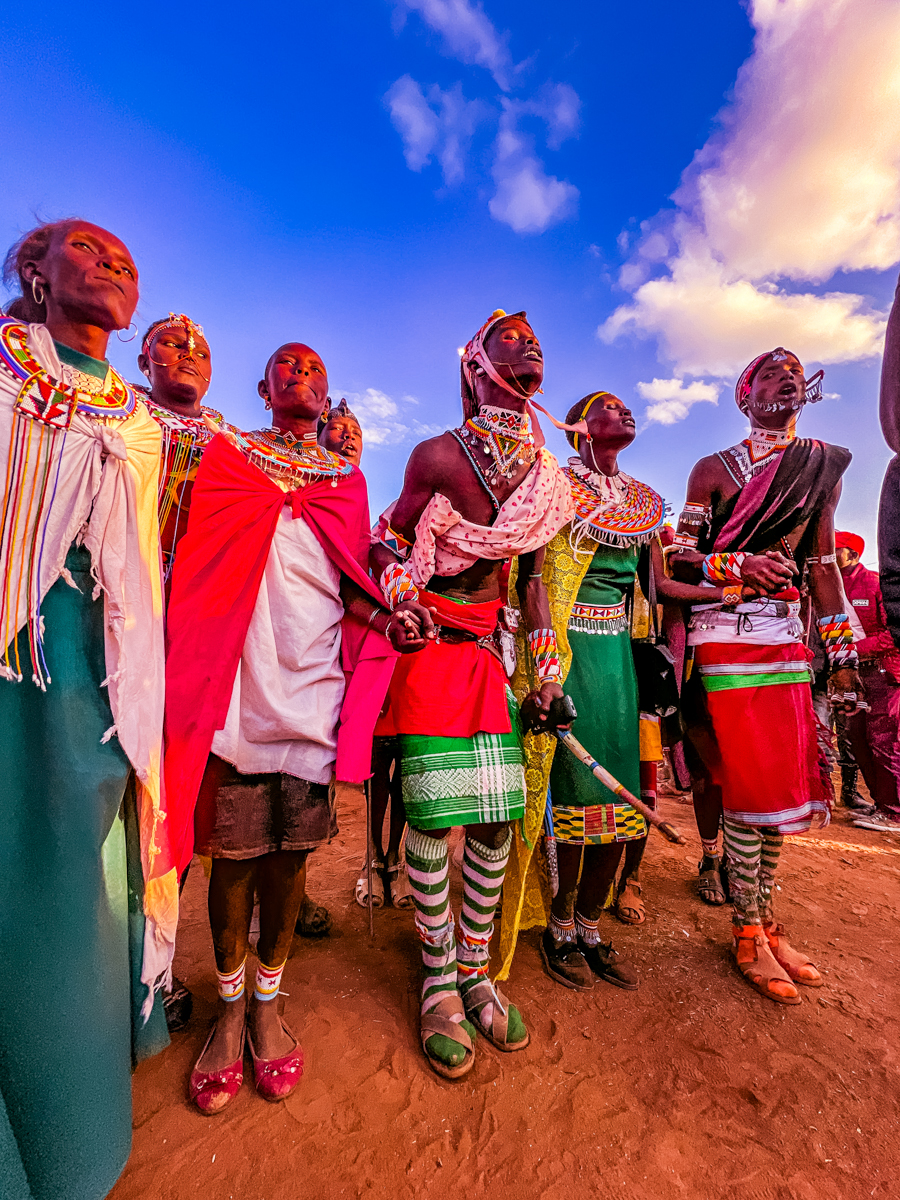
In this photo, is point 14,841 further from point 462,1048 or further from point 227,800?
point 462,1048

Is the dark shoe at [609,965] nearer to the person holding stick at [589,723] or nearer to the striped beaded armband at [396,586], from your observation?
the person holding stick at [589,723]

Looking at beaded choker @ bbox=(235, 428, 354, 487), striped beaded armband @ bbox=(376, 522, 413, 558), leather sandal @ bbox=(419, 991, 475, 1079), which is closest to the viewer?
leather sandal @ bbox=(419, 991, 475, 1079)

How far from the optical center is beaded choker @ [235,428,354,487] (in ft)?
7.18

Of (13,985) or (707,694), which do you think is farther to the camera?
(707,694)

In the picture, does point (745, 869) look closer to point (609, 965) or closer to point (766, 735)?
point (766, 735)

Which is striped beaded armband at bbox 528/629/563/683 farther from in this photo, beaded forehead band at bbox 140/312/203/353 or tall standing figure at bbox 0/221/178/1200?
beaded forehead band at bbox 140/312/203/353

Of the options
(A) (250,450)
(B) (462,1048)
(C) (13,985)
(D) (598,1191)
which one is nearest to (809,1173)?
(D) (598,1191)

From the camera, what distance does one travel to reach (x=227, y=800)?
1.93m

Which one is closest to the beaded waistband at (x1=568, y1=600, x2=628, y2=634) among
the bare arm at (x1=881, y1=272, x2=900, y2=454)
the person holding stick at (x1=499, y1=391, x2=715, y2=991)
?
the person holding stick at (x1=499, y1=391, x2=715, y2=991)

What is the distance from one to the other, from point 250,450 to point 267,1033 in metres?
2.21

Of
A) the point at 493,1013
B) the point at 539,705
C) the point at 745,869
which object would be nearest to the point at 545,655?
the point at 539,705

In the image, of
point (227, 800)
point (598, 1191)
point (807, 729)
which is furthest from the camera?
point (807, 729)

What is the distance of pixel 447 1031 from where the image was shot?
2.18m

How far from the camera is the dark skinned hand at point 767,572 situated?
8.68ft
